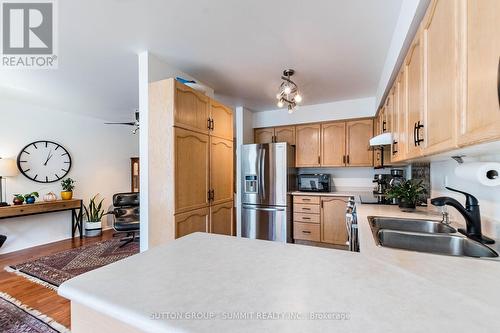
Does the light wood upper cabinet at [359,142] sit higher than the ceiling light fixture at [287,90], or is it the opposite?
the ceiling light fixture at [287,90]

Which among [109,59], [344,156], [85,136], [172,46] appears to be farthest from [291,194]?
[85,136]

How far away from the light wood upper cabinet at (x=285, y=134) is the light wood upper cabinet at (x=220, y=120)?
4.90 ft

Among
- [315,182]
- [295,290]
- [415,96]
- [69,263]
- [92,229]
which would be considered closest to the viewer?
[295,290]

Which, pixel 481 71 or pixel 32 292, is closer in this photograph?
pixel 481 71

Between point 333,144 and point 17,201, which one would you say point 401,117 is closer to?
point 333,144

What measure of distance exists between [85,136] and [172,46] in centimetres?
351

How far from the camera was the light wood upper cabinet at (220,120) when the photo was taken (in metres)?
2.67

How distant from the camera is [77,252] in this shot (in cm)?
344

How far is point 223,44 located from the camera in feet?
6.82

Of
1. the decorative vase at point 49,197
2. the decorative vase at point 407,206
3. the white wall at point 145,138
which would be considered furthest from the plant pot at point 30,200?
the decorative vase at point 407,206

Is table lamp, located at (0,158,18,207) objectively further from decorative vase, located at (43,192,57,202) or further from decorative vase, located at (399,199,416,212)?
decorative vase, located at (399,199,416,212)

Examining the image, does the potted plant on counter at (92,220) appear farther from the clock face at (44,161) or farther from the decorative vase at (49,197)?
the clock face at (44,161)

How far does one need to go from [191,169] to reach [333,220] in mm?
2392

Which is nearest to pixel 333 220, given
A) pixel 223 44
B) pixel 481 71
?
pixel 223 44
